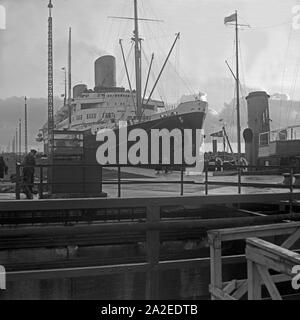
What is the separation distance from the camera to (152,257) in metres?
3.10

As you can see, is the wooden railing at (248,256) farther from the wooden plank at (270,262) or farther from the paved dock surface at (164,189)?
the paved dock surface at (164,189)

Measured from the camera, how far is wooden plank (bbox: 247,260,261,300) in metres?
2.48

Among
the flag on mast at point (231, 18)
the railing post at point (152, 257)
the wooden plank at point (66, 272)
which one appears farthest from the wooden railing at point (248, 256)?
the flag on mast at point (231, 18)

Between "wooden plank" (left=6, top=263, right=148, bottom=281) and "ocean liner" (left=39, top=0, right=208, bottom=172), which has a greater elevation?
"ocean liner" (left=39, top=0, right=208, bottom=172)

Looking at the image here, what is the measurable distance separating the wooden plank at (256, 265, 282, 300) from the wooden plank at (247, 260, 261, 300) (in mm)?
44

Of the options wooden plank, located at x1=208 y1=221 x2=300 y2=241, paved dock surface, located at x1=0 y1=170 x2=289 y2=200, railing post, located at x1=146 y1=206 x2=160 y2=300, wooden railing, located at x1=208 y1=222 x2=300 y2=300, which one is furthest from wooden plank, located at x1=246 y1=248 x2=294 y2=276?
paved dock surface, located at x1=0 y1=170 x2=289 y2=200

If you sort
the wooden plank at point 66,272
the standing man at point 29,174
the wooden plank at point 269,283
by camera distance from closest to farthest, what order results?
1. the wooden plank at point 269,283
2. the wooden plank at point 66,272
3. the standing man at point 29,174

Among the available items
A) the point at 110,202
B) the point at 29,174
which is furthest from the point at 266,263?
the point at 29,174

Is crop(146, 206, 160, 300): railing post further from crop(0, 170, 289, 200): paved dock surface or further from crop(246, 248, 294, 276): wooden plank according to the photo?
crop(0, 170, 289, 200): paved dock surface

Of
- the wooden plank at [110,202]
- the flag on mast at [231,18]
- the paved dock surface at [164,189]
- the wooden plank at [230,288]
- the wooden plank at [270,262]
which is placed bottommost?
the wooden plank at [230,288]

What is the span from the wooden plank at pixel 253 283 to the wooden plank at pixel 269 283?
0.14ft

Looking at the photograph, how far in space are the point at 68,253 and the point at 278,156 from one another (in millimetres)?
15930

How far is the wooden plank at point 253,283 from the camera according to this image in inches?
97.8
